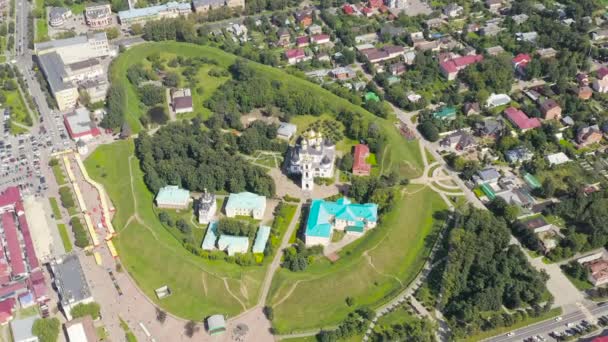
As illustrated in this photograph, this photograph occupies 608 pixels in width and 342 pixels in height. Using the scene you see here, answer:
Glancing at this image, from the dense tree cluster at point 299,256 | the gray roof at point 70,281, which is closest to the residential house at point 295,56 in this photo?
the dense tree cluster at point 299,256

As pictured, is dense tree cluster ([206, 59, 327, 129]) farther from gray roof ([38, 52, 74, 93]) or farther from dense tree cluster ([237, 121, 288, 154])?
gray roof ([38, 52, 74, 93])

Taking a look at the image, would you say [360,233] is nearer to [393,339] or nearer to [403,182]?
[403,182]

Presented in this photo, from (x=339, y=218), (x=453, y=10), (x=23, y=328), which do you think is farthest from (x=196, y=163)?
(x=453, y=10)

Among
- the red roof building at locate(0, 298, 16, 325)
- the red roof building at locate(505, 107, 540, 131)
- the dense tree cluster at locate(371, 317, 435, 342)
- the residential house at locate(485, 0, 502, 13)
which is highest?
the residential house at locate(485, 0, 502, 13)

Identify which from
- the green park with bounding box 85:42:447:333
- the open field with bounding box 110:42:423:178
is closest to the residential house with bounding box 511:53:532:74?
the open field with bounding box 110:42:423:178

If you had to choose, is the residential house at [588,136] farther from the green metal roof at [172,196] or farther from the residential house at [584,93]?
the green metal roof at [172,196]

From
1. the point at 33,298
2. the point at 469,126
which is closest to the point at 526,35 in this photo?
the point at 469,126

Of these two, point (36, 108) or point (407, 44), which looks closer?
point (36, 108)
